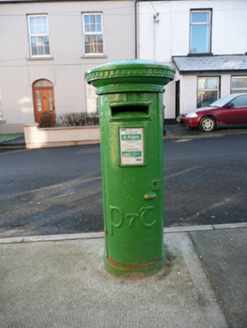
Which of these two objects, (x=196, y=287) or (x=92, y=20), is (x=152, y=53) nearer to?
(x=92, y=20)

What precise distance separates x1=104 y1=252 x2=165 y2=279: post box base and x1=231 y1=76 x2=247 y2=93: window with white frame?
49.4ft

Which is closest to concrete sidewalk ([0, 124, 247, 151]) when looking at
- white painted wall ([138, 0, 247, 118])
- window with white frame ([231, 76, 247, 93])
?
white painted wall ([138, 0, 247, 118])

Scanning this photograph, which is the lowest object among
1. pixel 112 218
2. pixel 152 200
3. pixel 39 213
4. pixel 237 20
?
pixel 39 213

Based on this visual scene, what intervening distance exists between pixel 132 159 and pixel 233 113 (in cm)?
1122

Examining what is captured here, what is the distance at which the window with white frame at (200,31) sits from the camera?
16.4 m

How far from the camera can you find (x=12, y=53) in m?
16.5

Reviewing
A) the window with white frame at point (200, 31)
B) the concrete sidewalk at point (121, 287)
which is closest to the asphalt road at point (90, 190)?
the concrete sidewalk at point (121, 287)

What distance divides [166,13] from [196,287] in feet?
54.3

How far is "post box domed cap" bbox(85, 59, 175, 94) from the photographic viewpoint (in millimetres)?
2273

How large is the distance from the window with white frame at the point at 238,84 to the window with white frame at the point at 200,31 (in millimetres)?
2461

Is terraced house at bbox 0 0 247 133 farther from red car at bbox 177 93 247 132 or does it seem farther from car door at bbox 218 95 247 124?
car door at bbox 218 95 247 124

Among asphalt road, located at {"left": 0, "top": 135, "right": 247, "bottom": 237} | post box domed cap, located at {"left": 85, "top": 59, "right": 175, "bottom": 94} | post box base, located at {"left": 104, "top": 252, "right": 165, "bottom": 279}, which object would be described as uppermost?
post box domed cap, located at {"left": 85, "top": 59, "right": 175, "bottom": 94}

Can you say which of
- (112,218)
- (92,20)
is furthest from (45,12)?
(112,218)

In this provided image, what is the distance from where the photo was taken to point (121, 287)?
2598mm
